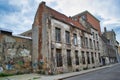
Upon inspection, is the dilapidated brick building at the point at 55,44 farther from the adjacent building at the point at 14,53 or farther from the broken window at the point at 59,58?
the adjacent building at the point at 14,53

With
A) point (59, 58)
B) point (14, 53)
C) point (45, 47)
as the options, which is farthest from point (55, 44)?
point (14, 53)

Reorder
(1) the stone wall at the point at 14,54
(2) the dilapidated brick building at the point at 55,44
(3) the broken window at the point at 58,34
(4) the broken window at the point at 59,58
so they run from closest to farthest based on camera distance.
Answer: (1) the stone wall at the point at 14,54, (2) the dilapidated brick building at the point at 55,44, (4) the broken window at the point at 59,58, (3) the broken window at the point at 58,34

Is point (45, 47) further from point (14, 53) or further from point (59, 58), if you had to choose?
point (14, 53)

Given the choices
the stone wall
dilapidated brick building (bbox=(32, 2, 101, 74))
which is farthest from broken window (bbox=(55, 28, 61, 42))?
the stone wall

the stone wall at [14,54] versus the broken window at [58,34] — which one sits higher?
the broken window at [58,34]

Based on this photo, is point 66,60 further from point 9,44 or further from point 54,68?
point 9,44

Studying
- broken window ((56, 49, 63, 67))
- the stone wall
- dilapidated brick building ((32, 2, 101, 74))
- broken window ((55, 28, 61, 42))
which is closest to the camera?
the stone wall

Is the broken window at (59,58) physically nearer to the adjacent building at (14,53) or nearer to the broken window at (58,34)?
the broken window at (58,34)

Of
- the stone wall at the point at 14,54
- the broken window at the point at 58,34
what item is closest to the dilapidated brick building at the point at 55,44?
the broken window at the point at 58,34

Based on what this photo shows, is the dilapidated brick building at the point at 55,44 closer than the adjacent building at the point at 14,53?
No

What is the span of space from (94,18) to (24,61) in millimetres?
28076

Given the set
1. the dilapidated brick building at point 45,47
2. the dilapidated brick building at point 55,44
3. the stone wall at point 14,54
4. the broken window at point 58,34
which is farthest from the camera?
the broken window at point 58,34

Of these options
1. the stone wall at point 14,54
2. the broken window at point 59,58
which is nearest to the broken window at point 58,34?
the broken window at point 59,58

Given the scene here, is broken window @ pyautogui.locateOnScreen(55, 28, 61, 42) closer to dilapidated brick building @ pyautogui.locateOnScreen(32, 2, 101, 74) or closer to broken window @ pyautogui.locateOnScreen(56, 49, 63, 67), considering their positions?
dilapidated brick building @ pyautogui.locateOnScreen(32, 2, 101, 74)
